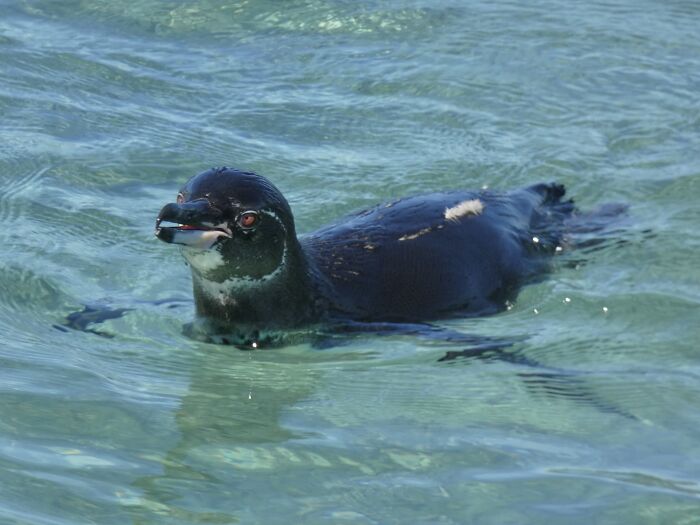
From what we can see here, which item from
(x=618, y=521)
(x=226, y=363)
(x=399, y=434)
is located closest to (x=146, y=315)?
(x=226, y=363)

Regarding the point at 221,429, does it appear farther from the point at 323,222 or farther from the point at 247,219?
the point at 323,222

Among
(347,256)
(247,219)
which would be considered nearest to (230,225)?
(247,219)

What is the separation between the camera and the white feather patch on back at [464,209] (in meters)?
7.77

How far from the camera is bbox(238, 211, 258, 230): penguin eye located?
21.6ft

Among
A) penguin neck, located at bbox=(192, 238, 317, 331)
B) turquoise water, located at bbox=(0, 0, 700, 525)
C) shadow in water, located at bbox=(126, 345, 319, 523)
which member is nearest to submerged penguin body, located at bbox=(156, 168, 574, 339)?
penguin neck, located at bbox=(192, 238, 317, 331)

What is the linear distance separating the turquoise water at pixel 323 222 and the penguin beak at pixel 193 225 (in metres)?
0.63

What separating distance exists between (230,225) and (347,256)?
1010 millimetres

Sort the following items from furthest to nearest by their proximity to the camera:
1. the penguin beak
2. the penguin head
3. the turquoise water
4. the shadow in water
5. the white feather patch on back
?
1. the white feather patch on back
2. the penguin head
3. the penguin beak
4. the turquoise water
5. the shadow in water

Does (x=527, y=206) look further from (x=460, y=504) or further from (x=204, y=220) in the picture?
(x=460, y=504)

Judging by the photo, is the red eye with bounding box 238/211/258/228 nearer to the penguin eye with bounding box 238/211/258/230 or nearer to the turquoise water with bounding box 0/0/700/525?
the penguin eye with bounding box 238/211/258/230

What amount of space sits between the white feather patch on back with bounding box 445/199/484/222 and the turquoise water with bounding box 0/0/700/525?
557 mm

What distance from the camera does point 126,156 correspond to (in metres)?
9.77

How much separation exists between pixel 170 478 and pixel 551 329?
2.72 m

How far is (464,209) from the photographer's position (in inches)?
311
